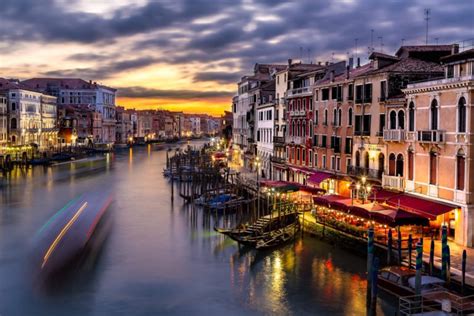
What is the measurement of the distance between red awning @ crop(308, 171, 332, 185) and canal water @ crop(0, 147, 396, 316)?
3808 mm

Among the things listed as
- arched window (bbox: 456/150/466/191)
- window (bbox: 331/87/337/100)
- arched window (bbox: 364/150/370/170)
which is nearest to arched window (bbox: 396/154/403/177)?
arched window (bbox: 364/150/370/170)

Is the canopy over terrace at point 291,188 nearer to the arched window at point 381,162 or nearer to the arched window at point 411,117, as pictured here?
the arched window at point 381,162

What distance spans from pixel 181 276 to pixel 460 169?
24.6 ft

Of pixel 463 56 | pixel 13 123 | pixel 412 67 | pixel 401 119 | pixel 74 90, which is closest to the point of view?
pixel 463 56

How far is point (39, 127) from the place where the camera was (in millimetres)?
57781

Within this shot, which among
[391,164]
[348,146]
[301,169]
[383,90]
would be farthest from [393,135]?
[301,169]

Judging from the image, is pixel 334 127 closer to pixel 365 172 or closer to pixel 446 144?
pixel 365 172

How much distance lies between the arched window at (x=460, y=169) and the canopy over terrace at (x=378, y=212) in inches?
46.3

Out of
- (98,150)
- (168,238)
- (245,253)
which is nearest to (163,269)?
(245,253)

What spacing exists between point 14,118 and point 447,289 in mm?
47911

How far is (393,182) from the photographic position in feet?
55.4

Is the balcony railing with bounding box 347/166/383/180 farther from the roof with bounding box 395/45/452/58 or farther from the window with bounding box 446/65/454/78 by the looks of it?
the window with bounding box 446/65/454/78

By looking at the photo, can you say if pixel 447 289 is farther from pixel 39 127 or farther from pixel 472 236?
pixel 39 127

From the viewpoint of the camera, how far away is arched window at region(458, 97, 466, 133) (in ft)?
45.5
